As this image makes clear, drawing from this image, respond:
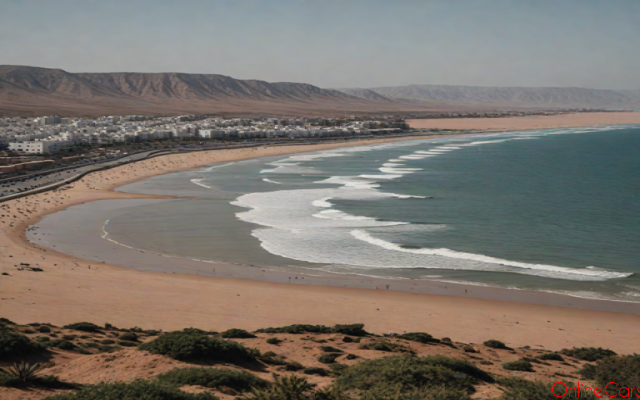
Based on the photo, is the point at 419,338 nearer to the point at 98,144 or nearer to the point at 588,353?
the point at 588,353

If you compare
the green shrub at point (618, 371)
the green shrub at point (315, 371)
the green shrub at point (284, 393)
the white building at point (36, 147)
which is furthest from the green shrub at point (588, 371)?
the white building at point (36, 147)

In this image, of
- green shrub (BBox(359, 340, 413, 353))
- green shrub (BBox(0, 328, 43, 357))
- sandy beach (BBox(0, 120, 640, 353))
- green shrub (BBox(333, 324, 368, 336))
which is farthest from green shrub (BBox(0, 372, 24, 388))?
green shrub (BBox(333, 324, 368, 336))

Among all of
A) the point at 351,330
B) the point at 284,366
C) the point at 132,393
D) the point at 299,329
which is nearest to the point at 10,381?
the point at 132,393

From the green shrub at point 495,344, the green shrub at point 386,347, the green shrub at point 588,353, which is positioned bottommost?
the green shrub at point 495,344

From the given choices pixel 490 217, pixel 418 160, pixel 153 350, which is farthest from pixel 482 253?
pixel 418 160

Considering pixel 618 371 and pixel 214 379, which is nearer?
pixel 214 379

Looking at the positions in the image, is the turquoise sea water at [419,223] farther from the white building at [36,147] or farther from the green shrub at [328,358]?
the white building at [36,147]

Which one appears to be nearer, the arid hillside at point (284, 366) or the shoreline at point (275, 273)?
the arid hillside at point (284, 366)
